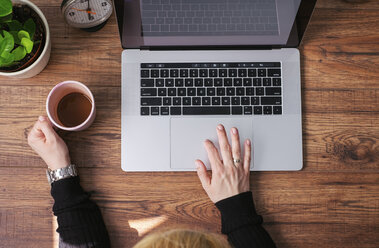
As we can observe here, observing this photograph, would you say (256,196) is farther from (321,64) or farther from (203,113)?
(321,64)

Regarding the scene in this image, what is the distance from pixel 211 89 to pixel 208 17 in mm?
183

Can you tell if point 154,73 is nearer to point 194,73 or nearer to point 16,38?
point 194,73

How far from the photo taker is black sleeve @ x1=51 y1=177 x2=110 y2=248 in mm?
866

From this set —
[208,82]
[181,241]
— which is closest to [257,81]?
[208,82]

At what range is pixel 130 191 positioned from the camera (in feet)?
3.02

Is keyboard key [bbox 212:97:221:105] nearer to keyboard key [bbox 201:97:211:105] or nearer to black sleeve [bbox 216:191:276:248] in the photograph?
keyboard key [bbox 201:97:211:105]

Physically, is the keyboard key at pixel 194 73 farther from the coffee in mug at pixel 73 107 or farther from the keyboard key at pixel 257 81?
the coffee in mug at pixel 73 107

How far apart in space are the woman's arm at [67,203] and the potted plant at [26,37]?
0.13 metres

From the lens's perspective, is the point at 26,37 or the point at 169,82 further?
the point at 169,82

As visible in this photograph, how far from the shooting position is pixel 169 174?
36.4 inches

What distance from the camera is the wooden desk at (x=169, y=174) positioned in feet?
3.00

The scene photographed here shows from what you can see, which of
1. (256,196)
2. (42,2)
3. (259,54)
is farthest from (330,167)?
(42,2)

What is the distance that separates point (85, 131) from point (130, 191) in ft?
0.66

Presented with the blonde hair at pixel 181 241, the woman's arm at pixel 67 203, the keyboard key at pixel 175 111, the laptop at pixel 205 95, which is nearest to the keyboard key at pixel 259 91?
the laptop at pixel 205 95
